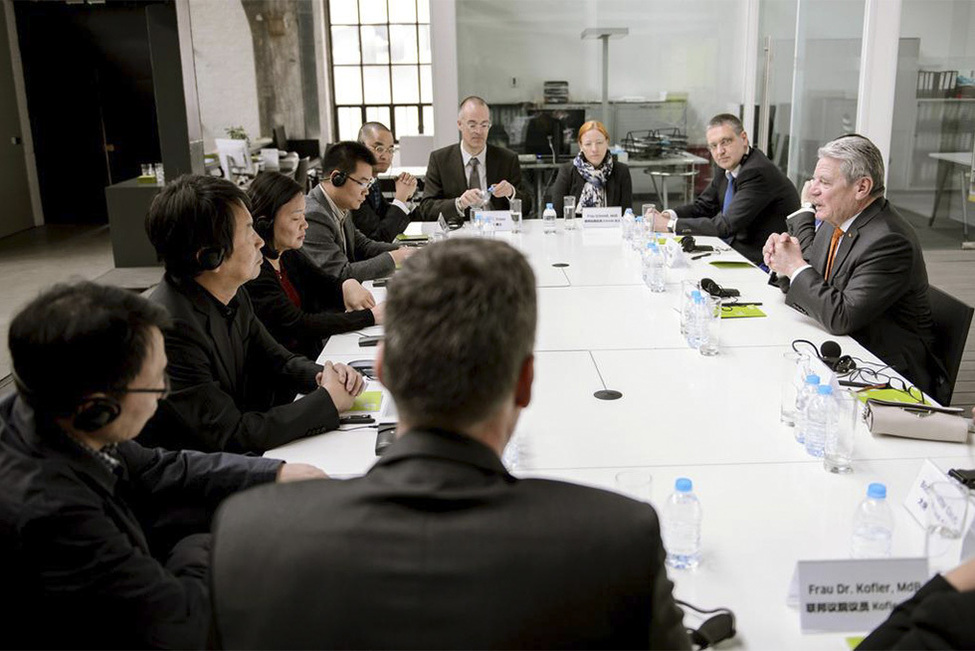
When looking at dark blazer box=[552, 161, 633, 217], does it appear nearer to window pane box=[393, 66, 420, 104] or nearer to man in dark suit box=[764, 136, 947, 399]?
man in dark suit box=[764, 136, 947, 399]

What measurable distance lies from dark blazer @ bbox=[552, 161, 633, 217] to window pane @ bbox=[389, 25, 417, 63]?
28.6 feet

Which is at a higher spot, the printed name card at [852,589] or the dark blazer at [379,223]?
the dark blazer at [379,223]

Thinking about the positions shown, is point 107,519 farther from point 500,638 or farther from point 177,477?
point 500,638

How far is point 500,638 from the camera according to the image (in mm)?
960

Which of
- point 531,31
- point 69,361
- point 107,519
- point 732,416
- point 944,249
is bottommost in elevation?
point 944,249


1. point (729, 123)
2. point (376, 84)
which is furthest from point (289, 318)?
point (376, 84)

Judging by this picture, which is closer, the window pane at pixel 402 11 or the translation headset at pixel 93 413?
the translation headset at pixel 93 413

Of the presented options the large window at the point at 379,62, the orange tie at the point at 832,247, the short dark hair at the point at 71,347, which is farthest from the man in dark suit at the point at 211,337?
the large window at the point at 379,62

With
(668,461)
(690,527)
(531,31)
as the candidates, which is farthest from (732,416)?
(531,31)

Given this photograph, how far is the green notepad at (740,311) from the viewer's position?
11.2 ft

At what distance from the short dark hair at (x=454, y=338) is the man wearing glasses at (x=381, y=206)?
409 centimetres

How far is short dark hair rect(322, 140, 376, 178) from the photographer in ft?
13.9

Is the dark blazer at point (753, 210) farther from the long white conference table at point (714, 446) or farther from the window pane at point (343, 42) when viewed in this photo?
the window pane at point (343, 42)

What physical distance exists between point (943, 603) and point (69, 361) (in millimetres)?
1395
